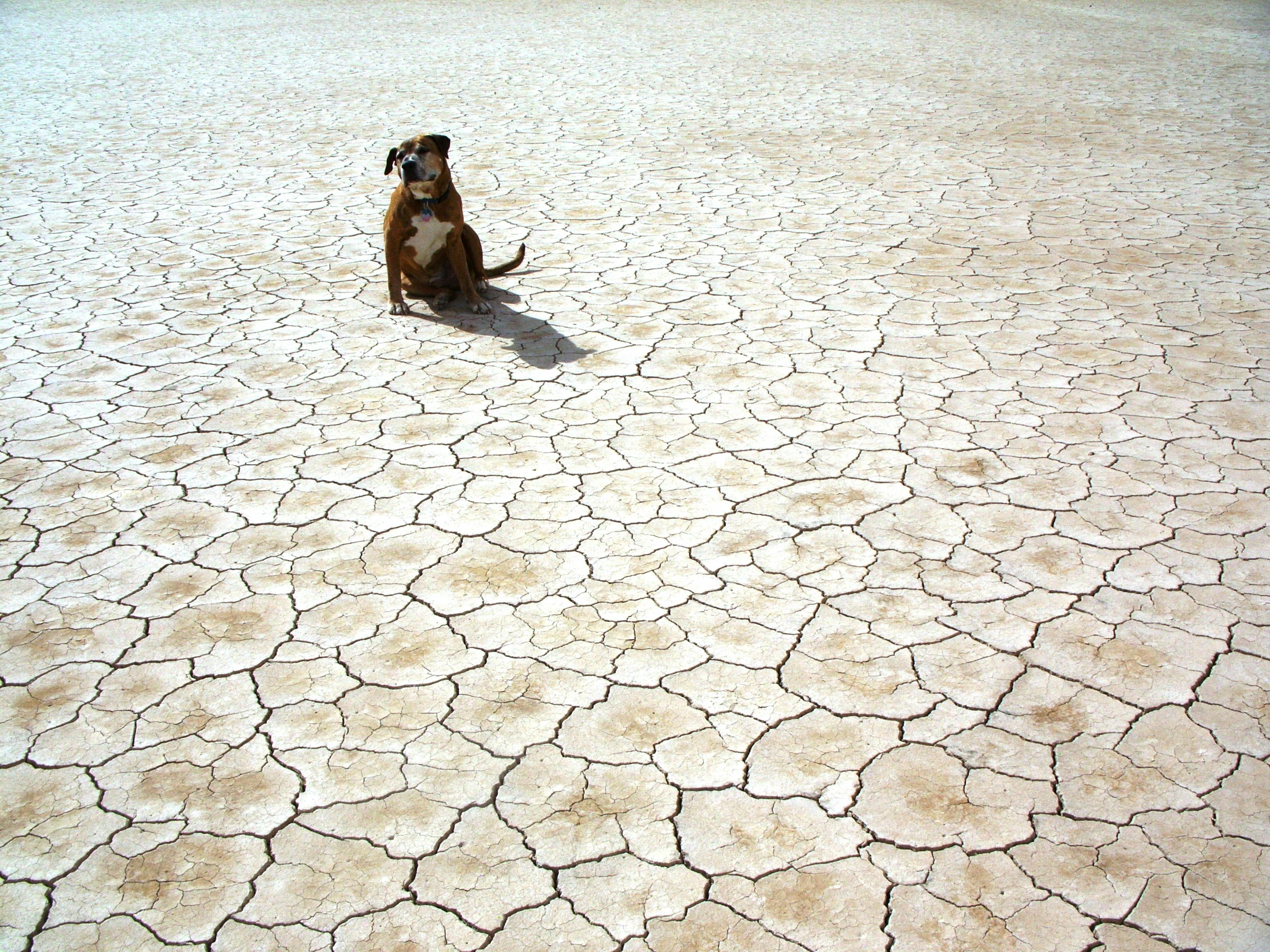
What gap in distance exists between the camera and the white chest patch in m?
4.59

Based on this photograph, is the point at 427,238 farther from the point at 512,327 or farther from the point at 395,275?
the point at 512,327

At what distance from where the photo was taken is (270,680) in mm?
2562

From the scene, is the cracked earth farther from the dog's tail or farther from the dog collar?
the dog collar

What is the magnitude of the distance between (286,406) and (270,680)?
1700mm

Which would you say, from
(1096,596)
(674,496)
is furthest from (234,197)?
(1096,596)

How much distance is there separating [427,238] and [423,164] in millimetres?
446

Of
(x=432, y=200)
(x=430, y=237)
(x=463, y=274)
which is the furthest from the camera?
(x=463, y=274)

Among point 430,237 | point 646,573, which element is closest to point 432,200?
point 430,237

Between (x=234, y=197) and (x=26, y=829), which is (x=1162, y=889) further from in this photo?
(x=234, y=197)

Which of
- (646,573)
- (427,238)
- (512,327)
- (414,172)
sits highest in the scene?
(414,172)

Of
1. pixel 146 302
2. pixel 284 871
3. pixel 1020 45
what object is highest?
pixel 1020 45

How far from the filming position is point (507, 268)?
5176 millimetres

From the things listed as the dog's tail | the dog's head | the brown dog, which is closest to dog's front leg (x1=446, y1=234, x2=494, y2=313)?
the brown dog

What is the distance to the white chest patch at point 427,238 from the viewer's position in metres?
4.59
